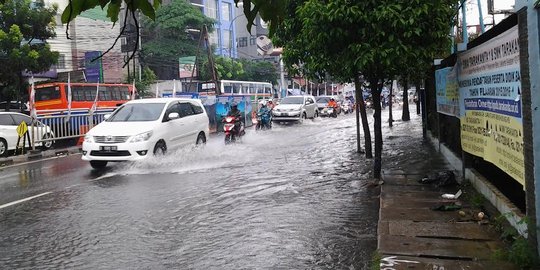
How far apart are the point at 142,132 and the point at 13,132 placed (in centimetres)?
697

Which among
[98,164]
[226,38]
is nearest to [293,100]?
[98,164]

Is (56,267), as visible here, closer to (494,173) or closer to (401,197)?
(401,197)

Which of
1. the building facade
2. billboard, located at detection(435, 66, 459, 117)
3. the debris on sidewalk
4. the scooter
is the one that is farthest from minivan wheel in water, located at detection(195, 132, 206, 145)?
the building facade

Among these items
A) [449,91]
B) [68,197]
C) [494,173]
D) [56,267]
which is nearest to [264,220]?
[56,267]

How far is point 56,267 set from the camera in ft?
15.9

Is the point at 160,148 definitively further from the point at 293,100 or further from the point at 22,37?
the point at 293,100

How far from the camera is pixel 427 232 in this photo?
527 centimetres

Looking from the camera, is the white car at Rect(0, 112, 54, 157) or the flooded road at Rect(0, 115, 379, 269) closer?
the flooded road at Rect(0, 115, 379, 269)

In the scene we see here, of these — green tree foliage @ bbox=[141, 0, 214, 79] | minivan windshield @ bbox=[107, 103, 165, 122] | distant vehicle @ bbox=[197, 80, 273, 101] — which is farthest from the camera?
green tree foliage @ bbox=[141, 0, 214, 79]

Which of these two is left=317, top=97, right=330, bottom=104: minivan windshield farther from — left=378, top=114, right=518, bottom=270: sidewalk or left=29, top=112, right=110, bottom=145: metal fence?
left=378, top=114, right=518, bottom=270: sidewalk

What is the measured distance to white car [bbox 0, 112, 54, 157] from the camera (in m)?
15.6

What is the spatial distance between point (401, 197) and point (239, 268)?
313cm

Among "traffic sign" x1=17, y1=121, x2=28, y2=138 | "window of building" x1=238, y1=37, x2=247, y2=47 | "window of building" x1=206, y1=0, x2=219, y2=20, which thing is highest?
"window of building" x1=206, y1=0, x2=219, y2=20

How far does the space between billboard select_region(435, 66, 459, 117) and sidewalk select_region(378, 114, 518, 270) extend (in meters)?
1.19
